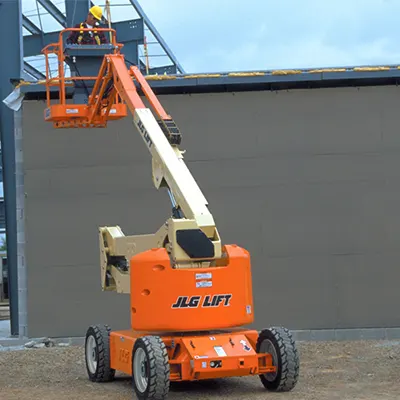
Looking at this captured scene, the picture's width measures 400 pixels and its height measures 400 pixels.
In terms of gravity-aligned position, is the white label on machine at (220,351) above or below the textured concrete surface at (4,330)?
above

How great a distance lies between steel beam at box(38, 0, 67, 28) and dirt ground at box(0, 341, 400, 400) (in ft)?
47.0

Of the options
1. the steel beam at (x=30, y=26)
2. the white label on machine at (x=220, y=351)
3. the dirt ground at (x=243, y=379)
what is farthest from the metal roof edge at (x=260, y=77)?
the steel beam at (x=30, y=26)

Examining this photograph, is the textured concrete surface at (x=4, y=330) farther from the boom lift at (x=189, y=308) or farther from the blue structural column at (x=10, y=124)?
the boom lift at (x=189, y=308)

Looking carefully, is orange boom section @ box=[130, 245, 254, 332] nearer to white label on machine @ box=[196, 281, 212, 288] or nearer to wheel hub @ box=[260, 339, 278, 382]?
white label on machine @ box=[196, 281, 212, 288]

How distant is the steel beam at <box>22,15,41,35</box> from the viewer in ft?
88.7

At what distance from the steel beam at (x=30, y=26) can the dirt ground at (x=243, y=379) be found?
1468 cm

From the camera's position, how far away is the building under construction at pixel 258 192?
53.1 feet

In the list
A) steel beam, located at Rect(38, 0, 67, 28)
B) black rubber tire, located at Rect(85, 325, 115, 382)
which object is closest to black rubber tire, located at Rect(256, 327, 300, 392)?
black rubber tire, located at Rect(85, 325, 115, 382)

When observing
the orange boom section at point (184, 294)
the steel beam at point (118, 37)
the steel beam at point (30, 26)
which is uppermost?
the steel beam at point (30, 26)

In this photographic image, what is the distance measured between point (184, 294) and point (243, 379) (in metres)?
2.36

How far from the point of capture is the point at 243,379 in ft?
38.7

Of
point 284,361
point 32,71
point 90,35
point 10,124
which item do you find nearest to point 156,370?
point 284,361

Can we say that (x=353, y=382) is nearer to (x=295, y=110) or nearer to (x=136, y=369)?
(x=136, y=369)

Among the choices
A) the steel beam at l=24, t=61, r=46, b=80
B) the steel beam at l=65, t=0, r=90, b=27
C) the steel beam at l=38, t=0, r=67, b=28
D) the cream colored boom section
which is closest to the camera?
the cream colored boom section
